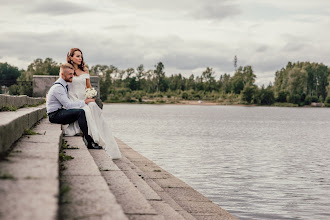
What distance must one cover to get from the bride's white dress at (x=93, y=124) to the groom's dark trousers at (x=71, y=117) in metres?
0.09

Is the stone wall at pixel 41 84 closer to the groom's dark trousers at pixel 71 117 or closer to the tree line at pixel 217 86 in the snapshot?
the groom's dark trousers at pixel 71 117

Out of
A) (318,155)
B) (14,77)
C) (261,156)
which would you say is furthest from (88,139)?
(14,77)

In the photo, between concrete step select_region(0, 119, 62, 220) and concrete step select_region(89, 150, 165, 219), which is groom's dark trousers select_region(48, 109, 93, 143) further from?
concrete step select_region(0, 119, 62, 220)

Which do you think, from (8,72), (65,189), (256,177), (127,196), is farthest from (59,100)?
(8,72)

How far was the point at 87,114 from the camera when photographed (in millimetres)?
9109

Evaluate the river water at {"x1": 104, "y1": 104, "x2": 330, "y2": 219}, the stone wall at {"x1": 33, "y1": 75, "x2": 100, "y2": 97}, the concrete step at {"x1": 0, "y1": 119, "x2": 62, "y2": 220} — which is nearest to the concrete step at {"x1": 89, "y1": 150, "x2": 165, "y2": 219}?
the concrete step at {"x1": 0, "y1": 119, "x2": 62, "y2": 220}

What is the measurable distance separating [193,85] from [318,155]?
146 meters

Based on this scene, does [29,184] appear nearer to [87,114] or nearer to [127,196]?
[127,196]

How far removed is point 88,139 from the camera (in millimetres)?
9273

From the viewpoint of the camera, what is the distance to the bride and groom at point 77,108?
9.12 meters

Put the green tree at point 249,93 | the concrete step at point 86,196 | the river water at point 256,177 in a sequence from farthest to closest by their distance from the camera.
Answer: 1. the green tree at point 249,93
2. the river water at point 256,177
3. the concrete step at point 86,196

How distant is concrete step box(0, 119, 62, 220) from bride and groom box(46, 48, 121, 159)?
3.75m

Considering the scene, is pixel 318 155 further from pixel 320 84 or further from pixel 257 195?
pixel 320 84

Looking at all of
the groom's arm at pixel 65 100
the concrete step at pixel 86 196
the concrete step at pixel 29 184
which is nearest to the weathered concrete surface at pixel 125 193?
the concrete step at pixel 86 196
